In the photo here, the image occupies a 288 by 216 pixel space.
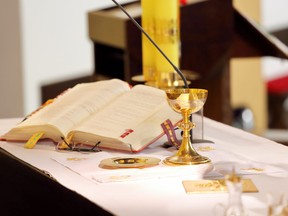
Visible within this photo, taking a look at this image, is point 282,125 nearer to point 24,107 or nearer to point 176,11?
point 24,107

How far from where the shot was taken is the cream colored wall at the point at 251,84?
5.89 meters

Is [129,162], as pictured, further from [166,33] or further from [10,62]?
[10,62]

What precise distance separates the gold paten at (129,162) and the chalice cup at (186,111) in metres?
0.03

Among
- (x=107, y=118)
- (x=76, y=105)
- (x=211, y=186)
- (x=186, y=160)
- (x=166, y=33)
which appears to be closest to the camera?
(x=211, y=186)

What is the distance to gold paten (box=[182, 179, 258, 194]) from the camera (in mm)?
1579

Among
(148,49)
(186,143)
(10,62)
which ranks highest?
(148,49)

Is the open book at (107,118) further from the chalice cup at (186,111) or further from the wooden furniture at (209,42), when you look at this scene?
the wooden furniture at (209,42)

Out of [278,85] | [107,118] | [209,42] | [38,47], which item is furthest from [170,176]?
[278,85]

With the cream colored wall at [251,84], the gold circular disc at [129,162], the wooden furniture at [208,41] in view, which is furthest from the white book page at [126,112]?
the cream colored wall at [251,84]

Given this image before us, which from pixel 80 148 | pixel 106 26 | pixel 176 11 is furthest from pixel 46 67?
pixel 80 148

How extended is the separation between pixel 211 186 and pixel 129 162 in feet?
0.77

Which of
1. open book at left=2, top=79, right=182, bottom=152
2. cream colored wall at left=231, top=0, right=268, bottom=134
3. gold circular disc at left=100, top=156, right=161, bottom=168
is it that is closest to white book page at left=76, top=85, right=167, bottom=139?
open book at left=2, top=79, right=182, bottom=152

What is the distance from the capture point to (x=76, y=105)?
214 cm

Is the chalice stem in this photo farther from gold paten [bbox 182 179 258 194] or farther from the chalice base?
gold paten [bbox 182 179 258 194]
